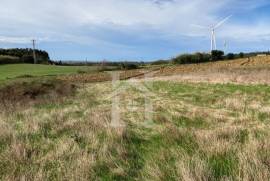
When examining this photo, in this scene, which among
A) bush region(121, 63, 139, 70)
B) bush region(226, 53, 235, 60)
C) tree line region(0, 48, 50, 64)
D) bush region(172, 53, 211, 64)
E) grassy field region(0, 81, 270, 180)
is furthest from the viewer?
tree line region(0, 48, 50, 64)

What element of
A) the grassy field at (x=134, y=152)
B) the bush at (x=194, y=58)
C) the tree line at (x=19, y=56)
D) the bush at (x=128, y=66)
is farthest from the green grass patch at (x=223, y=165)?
the tree line at (x=19, y=56)

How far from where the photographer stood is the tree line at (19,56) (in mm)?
98062

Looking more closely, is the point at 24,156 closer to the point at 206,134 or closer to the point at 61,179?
the point at 61,179

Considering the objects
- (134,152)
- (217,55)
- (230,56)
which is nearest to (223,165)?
(134,152)

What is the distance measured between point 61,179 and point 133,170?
3.61ft

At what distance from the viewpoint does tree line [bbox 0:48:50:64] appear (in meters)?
98.1

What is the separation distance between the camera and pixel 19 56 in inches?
4437

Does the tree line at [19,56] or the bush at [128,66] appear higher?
the tree line at [19,56]

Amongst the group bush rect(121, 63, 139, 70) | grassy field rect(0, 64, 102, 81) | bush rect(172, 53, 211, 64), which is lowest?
grassy field rect(0, 64, 102, 81)

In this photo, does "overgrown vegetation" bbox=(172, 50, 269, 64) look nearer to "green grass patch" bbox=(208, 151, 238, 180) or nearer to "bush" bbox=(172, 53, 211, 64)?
"bush" bbox=(172, 53, 211, 64)

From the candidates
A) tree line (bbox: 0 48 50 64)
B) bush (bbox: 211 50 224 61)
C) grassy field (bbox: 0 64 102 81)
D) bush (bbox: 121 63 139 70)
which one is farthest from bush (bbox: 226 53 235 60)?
tree line (bbox: 0 48 50 64)

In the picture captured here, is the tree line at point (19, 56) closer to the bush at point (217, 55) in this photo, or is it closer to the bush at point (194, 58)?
the bush at point (194, 58)

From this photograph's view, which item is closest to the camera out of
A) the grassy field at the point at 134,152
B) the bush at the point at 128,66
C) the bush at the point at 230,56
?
the grassy field at the point at 134,152

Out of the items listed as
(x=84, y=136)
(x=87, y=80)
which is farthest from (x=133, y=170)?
(x=87, y=80)
